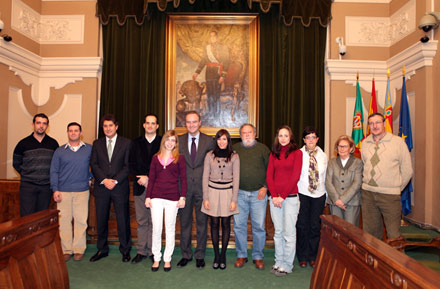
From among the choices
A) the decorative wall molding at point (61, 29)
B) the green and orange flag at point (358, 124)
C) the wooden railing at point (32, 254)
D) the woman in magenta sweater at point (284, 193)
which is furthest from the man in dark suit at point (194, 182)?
the decorative wall molding at point (61, 29)

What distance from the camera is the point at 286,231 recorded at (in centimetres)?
312

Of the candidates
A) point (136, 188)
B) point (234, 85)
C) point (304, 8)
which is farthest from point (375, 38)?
point (136, 188)

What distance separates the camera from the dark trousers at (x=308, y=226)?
3.27m

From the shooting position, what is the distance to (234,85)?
5.59 m

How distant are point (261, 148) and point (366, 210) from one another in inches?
50.7

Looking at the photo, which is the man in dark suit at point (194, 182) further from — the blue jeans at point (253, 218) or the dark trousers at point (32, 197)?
the dark trousers at point (32, 197)

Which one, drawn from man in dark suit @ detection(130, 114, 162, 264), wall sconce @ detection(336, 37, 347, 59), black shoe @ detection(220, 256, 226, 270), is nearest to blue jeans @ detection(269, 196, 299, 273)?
black shoe @ detection(220, 256, 226, 270)

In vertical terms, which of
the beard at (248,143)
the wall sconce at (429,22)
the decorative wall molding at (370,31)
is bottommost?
the beard at (248,143)

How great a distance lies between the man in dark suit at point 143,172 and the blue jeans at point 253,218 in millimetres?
1028

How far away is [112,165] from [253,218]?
1.71 meters

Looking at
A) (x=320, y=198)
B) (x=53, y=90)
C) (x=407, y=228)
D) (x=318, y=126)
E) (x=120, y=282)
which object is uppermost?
(x=53, y=90)

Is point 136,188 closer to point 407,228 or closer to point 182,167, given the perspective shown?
point 182,167

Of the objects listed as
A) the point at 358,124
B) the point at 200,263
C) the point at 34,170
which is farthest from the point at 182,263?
the point at 358,124

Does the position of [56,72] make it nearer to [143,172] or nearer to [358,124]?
[143,172]
